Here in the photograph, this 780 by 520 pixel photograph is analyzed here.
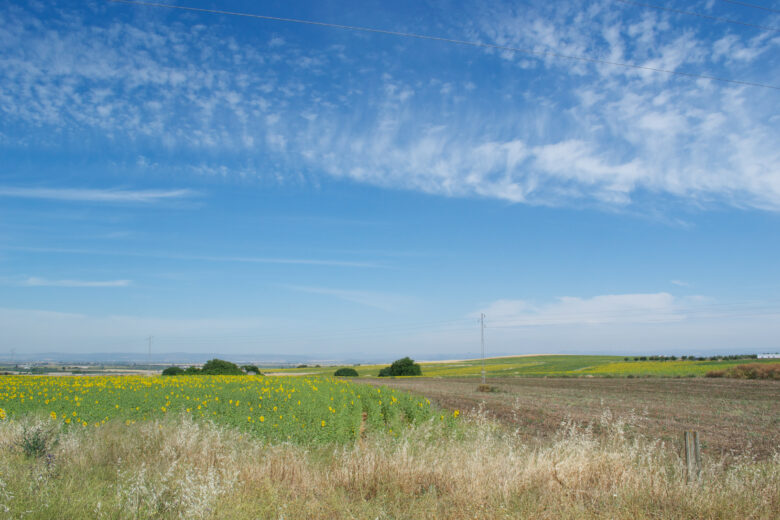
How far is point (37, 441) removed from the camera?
717 cm

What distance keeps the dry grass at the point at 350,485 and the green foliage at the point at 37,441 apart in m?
0.13

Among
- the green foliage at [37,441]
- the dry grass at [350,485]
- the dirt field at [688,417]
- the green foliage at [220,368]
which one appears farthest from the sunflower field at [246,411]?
the green foliage at [220,368]

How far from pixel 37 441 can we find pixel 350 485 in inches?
190

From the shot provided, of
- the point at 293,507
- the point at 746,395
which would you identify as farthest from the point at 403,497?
the point at 746,395

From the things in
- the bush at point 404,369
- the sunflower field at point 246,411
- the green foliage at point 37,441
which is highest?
the green foliage at point 37,441

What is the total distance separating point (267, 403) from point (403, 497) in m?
9.60

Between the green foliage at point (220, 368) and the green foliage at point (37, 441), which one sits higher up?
the green foliage at point (37, 441)

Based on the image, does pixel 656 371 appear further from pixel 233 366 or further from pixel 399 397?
pixel 399 397

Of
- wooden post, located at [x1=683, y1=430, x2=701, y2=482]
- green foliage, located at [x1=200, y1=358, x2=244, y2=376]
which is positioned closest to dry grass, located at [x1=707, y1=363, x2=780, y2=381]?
wooden post, located at [x1=683, y1=430, x2=701, y2=482]

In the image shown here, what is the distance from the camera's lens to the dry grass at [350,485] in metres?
5.02

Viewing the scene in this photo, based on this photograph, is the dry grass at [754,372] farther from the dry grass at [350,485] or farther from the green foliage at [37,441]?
the green foliage at [37,441]

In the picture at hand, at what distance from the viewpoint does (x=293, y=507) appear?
5.36 m

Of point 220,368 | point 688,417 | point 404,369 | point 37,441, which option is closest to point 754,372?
point 688,417

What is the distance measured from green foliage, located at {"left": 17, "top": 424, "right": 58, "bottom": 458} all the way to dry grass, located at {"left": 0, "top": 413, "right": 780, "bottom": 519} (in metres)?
0.13
